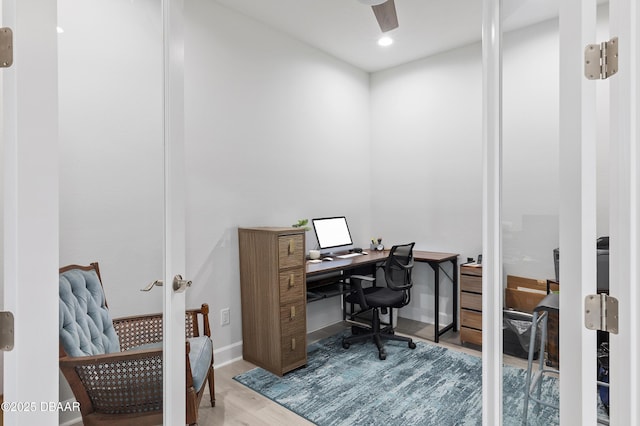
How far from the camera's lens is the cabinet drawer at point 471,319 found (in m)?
3.14

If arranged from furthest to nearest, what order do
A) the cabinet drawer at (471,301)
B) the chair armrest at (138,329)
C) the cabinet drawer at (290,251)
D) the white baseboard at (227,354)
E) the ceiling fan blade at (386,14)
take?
the cabinet drawer at (471,301) → the white baseboard at (227,354) → the cabinet drawer at (290,251) → the ceiling fan blade at (386,14) → the chair armrest at (138,329)

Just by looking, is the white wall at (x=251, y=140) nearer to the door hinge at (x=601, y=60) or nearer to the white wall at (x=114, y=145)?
the white wall at (x=114, y=145)

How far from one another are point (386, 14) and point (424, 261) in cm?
218

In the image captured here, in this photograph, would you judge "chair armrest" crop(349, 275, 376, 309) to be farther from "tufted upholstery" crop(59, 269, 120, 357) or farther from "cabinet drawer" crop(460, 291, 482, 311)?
"tufted upholstery" crop(59, 269, 120, 357)

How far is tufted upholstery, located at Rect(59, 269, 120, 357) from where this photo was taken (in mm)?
1113

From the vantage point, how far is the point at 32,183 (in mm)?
920

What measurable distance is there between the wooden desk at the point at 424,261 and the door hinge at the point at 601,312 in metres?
2.15

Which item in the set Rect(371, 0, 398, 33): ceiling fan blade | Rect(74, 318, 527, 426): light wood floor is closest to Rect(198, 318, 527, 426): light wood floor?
Rect(74, 318, 527, 426): light wood floor

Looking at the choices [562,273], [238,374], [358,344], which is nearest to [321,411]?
[238,374]

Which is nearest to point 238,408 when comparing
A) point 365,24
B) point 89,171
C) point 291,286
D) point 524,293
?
point 291,286

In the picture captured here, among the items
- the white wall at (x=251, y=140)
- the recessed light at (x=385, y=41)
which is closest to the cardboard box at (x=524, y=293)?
the white wall at (x=251, y=140)

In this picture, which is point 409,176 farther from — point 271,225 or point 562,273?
point 562,273

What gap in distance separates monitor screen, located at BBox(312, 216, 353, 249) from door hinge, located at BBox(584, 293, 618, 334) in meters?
2.78

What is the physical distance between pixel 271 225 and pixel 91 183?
6.96 ft
